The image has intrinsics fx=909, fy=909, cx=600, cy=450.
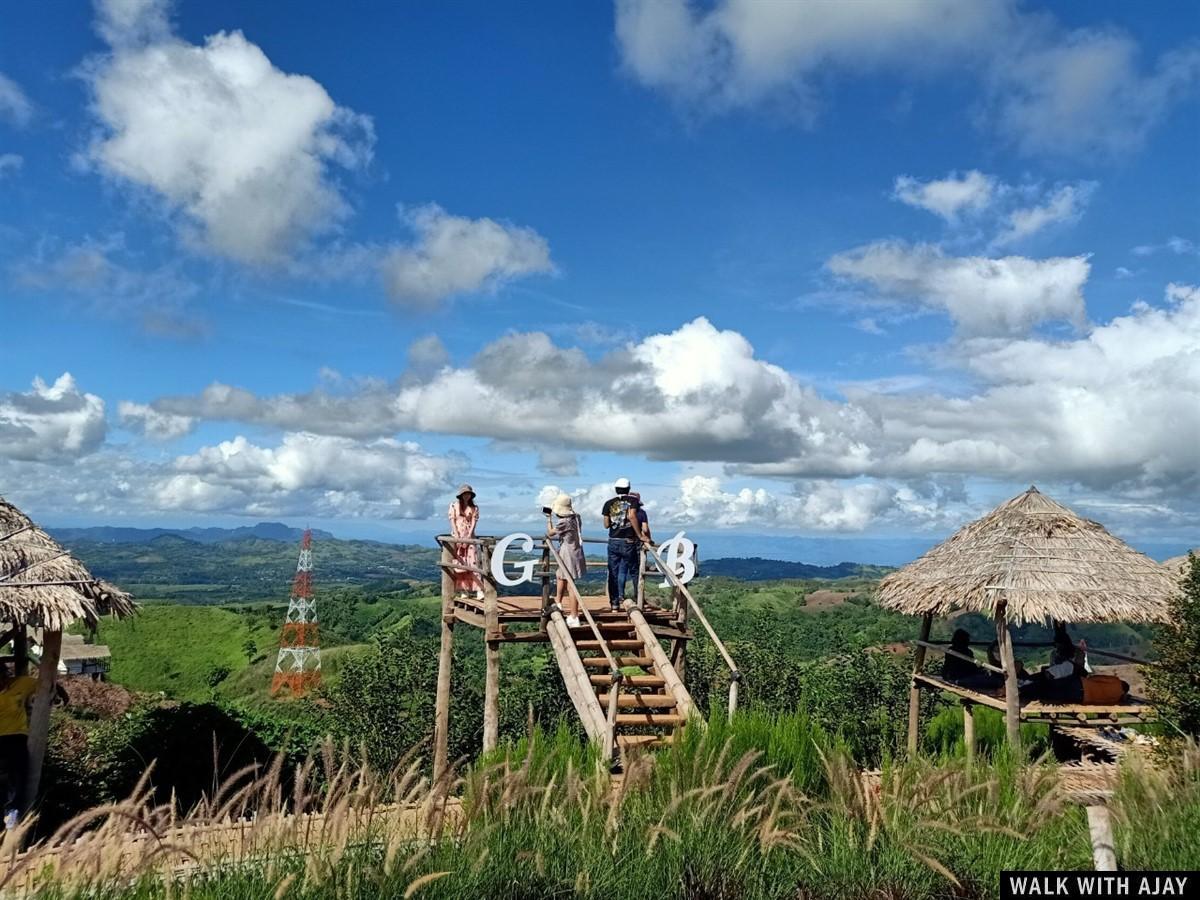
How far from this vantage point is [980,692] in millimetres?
12383

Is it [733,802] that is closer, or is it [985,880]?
[985,880]

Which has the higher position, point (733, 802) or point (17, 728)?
point (733, 802)

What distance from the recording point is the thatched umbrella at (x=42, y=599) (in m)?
9.16

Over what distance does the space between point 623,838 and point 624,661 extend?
589 cm

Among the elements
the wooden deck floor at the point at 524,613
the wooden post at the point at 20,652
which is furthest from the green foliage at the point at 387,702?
the wooden post at the point at 20,652

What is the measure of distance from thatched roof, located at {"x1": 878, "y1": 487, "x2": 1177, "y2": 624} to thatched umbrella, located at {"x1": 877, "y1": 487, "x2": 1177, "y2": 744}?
0.04ft

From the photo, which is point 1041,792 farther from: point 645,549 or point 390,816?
point 645,549

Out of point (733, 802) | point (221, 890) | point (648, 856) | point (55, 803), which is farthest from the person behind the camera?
point (55, 803)

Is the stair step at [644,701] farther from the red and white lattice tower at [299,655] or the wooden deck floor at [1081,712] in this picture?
the red and white lattice tower at [299,655]

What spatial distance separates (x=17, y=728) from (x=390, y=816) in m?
6.77

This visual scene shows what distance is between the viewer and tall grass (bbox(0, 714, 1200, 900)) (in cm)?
346

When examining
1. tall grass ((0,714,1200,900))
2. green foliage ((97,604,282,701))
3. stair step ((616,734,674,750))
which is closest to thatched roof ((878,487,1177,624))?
stair step ((616,734,674,750))

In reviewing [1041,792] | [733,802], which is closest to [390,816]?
[733,802]

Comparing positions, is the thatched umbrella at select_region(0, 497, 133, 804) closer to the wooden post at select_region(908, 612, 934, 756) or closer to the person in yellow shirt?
the person in yellow shirt
